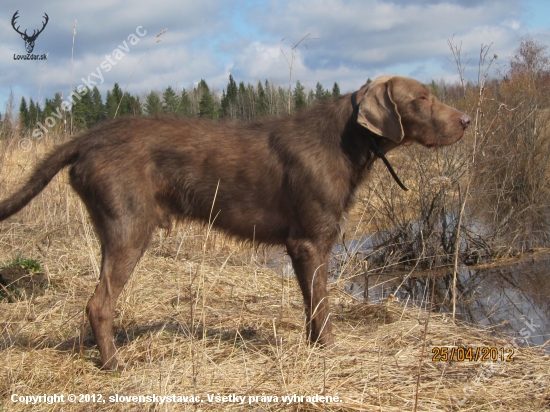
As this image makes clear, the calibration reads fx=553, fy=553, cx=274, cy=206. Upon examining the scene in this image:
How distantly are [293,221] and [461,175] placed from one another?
12.4 ft

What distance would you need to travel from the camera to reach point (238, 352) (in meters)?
4.10

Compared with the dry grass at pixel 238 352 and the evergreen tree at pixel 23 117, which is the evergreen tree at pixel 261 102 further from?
the dry grass at pixel 238 352

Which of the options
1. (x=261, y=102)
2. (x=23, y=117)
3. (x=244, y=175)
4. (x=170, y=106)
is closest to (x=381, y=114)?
(x=244, y=175)

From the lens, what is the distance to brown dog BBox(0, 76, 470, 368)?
389 cm

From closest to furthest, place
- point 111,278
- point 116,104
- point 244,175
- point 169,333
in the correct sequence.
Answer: point 111,278 → point 244,175 → point 169,333 → point 116,104

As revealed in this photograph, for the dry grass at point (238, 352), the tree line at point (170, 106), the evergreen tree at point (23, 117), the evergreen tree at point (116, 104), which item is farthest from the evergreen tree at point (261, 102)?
the dry grass at point (238, 352)

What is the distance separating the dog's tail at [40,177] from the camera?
3855 mm

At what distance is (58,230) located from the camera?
7305 mm

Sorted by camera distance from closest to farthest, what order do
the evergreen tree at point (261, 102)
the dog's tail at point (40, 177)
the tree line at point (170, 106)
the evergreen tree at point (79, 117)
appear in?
the dog's tail at point (40, 177)
the tree line at point (170, 106)
the evergreen tree at point (79, 117)
the evergreen tree at point (261, 102)

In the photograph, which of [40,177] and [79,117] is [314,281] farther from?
[79,117]

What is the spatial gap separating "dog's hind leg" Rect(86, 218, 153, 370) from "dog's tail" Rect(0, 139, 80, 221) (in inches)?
21.2

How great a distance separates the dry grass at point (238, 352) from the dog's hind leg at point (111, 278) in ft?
0.48

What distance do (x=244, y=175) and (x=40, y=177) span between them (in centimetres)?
145

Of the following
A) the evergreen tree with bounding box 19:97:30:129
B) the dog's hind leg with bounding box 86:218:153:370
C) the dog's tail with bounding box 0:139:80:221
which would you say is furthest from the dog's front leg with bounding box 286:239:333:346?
the evergreen tree with bounding box 19:97:30:129
